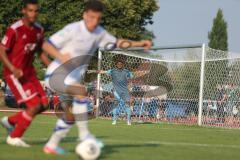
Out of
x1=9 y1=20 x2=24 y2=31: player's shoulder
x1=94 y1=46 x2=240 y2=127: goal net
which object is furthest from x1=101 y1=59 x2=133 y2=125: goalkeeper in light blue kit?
x1=9 y1=20 x2=24 y2=31: player's shoulder

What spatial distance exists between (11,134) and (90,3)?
7.45ft

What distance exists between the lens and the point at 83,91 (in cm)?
836

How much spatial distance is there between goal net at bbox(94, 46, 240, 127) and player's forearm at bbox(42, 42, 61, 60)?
1282 centimetres

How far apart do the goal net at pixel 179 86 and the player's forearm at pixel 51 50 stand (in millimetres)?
12816

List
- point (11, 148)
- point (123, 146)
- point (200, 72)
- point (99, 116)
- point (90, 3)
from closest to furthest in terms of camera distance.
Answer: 1. point (90, 3)
2. point (11, 148)
3. point (123, 146)
4. point (200, 72)
5. point (99, 116)

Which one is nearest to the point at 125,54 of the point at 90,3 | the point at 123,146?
the point at 123,146

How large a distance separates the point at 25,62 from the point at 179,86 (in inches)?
566

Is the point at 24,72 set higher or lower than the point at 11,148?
higher

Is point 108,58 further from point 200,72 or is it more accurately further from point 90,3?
point 90,3

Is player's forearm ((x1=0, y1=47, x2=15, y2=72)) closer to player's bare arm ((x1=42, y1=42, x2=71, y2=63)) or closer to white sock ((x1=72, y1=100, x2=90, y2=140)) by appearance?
player's bare arm ((x1=42, y1=42, x2=71, y2=63))

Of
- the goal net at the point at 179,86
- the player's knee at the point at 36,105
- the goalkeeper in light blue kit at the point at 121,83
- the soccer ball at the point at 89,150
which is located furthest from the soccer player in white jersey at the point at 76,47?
the goal net at the point at 179,86

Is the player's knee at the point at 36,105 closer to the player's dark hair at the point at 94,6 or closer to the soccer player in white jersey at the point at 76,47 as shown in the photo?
the soccer player in white jersey at the point at 76,47

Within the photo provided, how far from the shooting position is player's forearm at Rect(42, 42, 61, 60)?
26.2 feet

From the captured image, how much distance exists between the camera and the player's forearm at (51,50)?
7984mm
